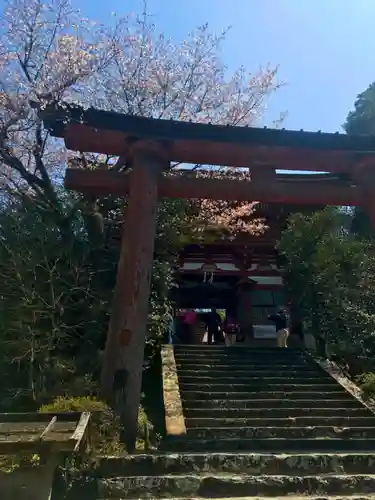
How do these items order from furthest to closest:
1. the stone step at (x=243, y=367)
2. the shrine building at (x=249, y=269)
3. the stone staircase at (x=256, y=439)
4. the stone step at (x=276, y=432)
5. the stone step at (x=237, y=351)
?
the shrine building at (x=249, y=269), the stone step at (x=237, y=351), the stone step at (x=243, y=367), the stone step at (x=276, y=432), the stone staircase at (x=256, y=439)

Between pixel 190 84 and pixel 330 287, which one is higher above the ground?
pixel 190 84

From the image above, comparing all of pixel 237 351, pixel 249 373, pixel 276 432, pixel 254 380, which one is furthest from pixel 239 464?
pixel 237 351

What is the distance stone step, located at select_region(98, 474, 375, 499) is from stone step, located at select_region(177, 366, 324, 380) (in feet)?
19.8

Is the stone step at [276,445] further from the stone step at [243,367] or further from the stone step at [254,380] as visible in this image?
the stone step at [243,367]

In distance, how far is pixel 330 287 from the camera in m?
11.6

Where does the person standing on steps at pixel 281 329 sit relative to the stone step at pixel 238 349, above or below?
above

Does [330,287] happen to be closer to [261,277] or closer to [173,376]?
[173,376]

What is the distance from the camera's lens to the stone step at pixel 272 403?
8430 millimetres

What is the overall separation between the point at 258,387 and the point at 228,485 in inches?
223

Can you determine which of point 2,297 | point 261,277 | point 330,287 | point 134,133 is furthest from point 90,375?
point 261,277

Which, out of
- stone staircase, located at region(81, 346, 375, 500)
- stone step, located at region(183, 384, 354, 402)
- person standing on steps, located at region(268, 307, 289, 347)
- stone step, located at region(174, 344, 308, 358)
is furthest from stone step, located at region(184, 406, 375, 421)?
person standing on steps, located at region(268, 307, 289, 347)

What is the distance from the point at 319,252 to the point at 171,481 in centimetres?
887

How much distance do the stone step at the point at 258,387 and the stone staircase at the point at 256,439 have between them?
0.07 ft

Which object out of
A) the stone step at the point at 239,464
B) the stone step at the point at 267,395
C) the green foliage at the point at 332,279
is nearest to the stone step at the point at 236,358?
the green foliage at the point at 332,279
